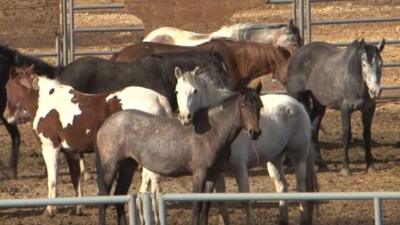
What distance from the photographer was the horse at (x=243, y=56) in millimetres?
14844

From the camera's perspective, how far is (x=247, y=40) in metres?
16.6

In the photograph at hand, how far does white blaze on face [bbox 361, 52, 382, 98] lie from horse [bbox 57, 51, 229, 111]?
5.12 ft

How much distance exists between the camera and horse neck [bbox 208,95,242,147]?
970 cm

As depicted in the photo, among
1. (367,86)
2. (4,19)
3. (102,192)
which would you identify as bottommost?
(102,192)

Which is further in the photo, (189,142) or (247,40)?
(247,40)

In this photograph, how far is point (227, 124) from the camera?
384 inches

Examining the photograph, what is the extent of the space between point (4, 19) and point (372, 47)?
9.18 metres

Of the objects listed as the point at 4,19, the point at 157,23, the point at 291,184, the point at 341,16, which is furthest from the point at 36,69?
the point at 341,16

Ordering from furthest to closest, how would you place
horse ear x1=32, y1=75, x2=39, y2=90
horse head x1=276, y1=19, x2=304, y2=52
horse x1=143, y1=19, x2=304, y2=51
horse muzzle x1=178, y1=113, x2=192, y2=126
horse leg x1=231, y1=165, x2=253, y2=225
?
horse x1=143, y1=19, x2=304, y2=51 < horse head x1=276, y1=19, x2=304, y2=52 < horse ear x1=32, y1=75, x2=39, y2=90 < horse leg x1=231, y1=165, x2=253, y2=225 < horse muzzle x1=178, y1=113, x2=192, y2=126

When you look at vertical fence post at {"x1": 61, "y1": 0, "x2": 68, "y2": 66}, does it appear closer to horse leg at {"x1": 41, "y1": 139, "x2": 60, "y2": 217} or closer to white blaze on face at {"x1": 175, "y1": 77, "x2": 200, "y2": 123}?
horse leg at {"x1": 41, "y1": 139, "x2": 60, "y2": 217}

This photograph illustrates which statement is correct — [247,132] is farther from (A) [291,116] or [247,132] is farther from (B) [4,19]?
(B) [4,19]

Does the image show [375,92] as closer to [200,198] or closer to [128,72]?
[128,72]

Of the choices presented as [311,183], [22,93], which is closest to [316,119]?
[311,183]

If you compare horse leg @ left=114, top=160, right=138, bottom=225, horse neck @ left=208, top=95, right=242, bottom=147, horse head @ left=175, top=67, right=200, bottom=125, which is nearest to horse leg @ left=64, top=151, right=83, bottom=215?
horse leg @ left=114, top=160, right=138, bottom=225
